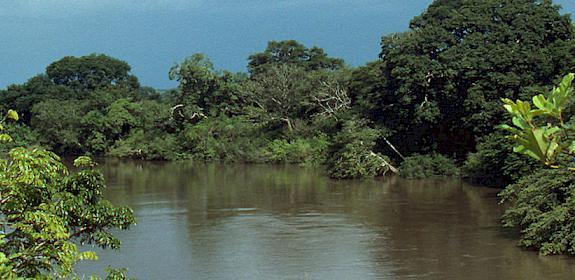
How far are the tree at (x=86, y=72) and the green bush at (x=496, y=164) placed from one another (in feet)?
104

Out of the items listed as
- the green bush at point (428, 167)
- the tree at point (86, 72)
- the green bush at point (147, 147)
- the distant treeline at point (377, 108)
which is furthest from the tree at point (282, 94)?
the tree at point (86, 72)

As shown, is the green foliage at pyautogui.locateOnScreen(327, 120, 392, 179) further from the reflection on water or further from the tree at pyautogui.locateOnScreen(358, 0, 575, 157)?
the tree at pyautogui.locateOnScreen(358, 0, 575, 157)

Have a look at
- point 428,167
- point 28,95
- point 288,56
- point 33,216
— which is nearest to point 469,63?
point 428,167

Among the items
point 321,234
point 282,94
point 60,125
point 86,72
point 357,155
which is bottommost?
A: point 321,234

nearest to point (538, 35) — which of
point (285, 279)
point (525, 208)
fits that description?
point (525, 208)

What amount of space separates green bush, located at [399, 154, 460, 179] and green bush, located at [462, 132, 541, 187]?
0.81m

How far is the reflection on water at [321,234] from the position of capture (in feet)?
34.6

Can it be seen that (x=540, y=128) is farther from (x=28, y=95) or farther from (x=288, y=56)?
(x=28, y=95)

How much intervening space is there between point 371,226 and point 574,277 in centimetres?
502

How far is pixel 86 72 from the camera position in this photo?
46000 mm

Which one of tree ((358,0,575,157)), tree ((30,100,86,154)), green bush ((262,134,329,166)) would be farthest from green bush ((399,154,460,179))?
tree ((30,100,86,154))

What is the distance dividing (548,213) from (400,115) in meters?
10.7

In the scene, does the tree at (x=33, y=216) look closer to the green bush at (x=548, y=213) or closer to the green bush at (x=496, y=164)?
the green bush at (x=548, y=213)

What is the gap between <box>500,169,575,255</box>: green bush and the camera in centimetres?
1048
